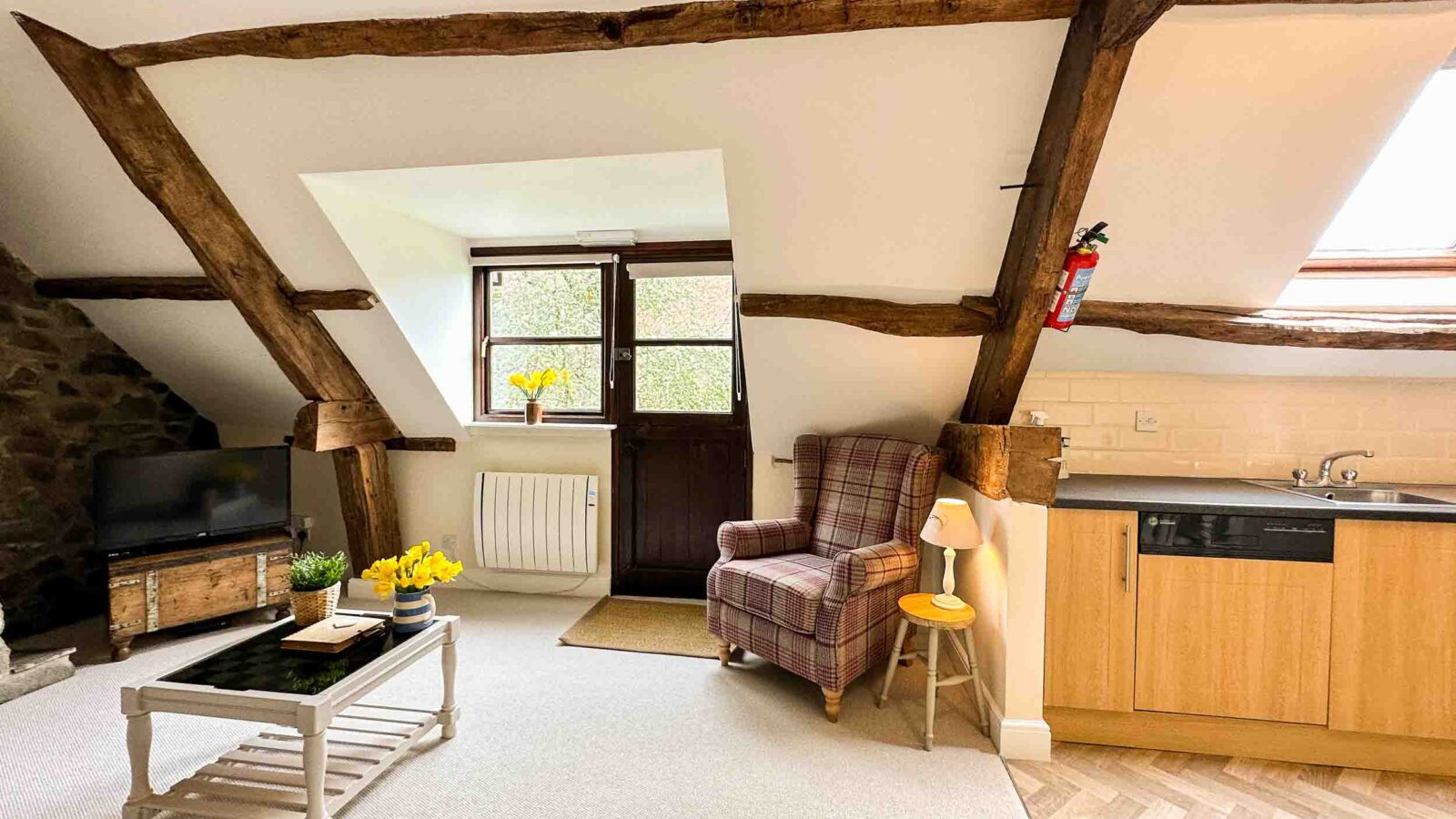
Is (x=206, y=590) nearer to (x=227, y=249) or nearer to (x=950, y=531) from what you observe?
(x=227, y=249)

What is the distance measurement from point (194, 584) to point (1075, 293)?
161 inches

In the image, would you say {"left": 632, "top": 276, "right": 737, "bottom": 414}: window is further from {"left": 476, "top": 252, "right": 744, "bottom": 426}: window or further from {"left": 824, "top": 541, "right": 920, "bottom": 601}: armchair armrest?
{"left": 824, "top": 541, "right": 920, "bottom": 601}: armchair armrest

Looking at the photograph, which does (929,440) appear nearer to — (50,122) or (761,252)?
(761,252)

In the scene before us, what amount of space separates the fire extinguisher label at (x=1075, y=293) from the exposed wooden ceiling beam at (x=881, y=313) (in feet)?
0.95

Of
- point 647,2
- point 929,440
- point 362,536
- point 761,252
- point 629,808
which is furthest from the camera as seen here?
point 362,536

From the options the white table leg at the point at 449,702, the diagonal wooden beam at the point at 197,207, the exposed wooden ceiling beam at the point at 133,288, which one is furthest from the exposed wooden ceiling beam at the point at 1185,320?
the exposed wooden ceiling beam at the point at 133,288

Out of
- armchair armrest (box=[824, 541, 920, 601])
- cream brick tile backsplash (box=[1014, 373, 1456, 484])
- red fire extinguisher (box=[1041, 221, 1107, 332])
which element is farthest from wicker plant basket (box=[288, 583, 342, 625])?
cream brick tile backsplash (box=[1014, 373, 1456, 484])

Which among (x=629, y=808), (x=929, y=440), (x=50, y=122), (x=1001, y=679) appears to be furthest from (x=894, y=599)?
(x=50, y=122)

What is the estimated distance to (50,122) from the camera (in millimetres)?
2588

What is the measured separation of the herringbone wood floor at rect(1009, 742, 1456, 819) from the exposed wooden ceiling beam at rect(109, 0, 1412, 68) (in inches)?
84.7

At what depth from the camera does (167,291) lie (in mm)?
3256

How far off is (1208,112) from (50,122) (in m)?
4.07

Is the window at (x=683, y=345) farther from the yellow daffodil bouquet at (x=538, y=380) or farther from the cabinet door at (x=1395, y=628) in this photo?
the cabinet door at (x=1395, y=628)

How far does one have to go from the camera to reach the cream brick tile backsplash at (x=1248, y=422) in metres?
2.76
